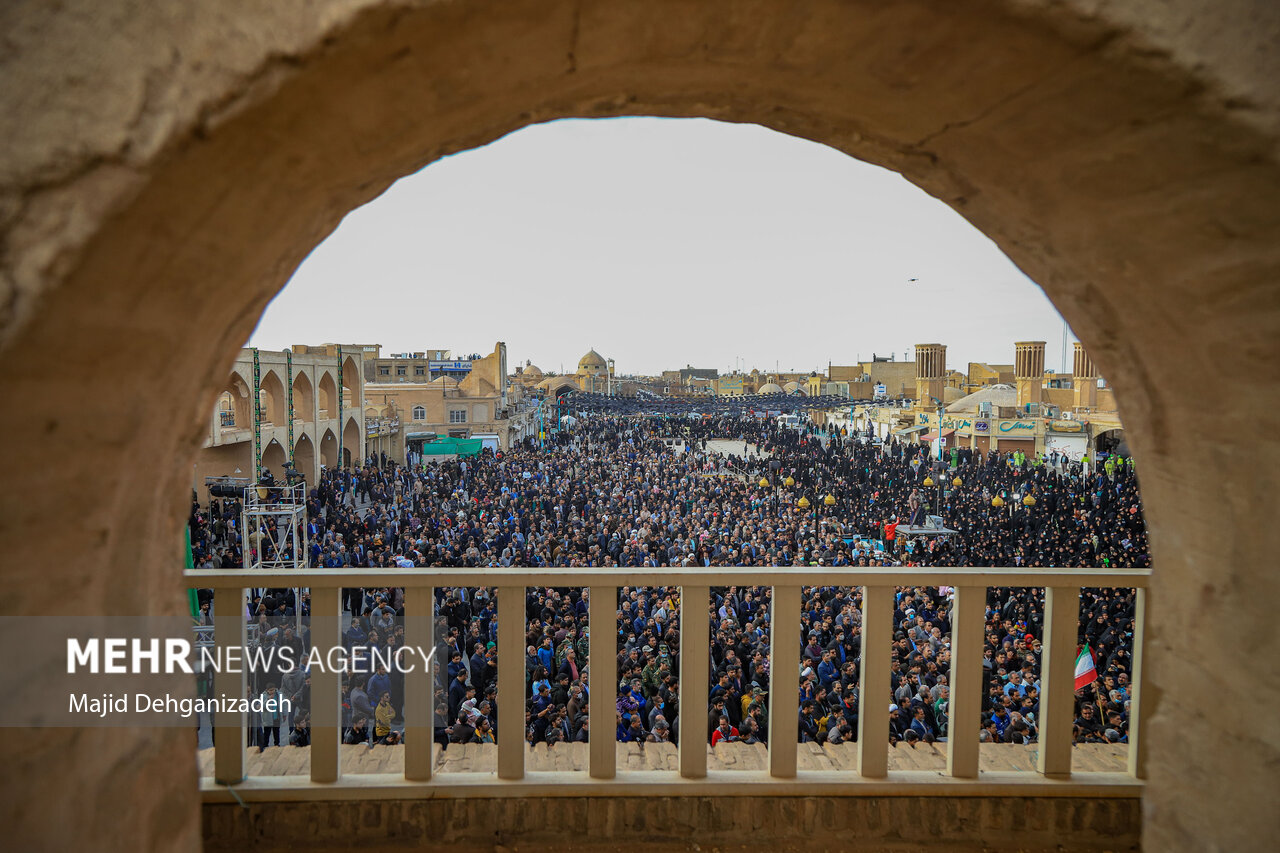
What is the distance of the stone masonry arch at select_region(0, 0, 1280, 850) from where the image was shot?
0.96 m

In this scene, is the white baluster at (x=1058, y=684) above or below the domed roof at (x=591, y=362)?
below

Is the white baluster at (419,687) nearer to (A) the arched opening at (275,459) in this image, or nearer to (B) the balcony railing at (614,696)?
(B) the balcony railing at (614,696)

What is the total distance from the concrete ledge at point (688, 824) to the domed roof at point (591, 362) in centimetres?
9783

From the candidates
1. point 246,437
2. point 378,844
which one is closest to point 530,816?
point 378,844

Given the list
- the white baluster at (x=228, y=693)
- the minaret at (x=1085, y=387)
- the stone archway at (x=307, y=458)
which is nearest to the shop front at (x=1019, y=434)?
the minaret at (x=1085, y=387)

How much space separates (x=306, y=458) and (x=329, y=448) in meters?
2.31

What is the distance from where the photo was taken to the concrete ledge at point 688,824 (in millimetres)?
2660

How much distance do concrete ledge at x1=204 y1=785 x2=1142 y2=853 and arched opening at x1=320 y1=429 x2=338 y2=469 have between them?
97.2ft

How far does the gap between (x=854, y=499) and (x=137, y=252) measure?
69.7 ft

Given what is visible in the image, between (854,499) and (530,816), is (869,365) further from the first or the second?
(530,816)

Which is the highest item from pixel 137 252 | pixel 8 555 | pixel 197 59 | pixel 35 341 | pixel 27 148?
pixel 197 59

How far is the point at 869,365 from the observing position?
95.2m

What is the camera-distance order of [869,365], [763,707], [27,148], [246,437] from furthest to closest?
[869,365] < [246,437] < [763,707] < [27,148]

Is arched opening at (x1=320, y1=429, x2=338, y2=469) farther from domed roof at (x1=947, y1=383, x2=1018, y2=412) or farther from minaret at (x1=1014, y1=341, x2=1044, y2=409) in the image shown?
minaret at (x1=1014, y1=341, x2=1044, y2=409)
